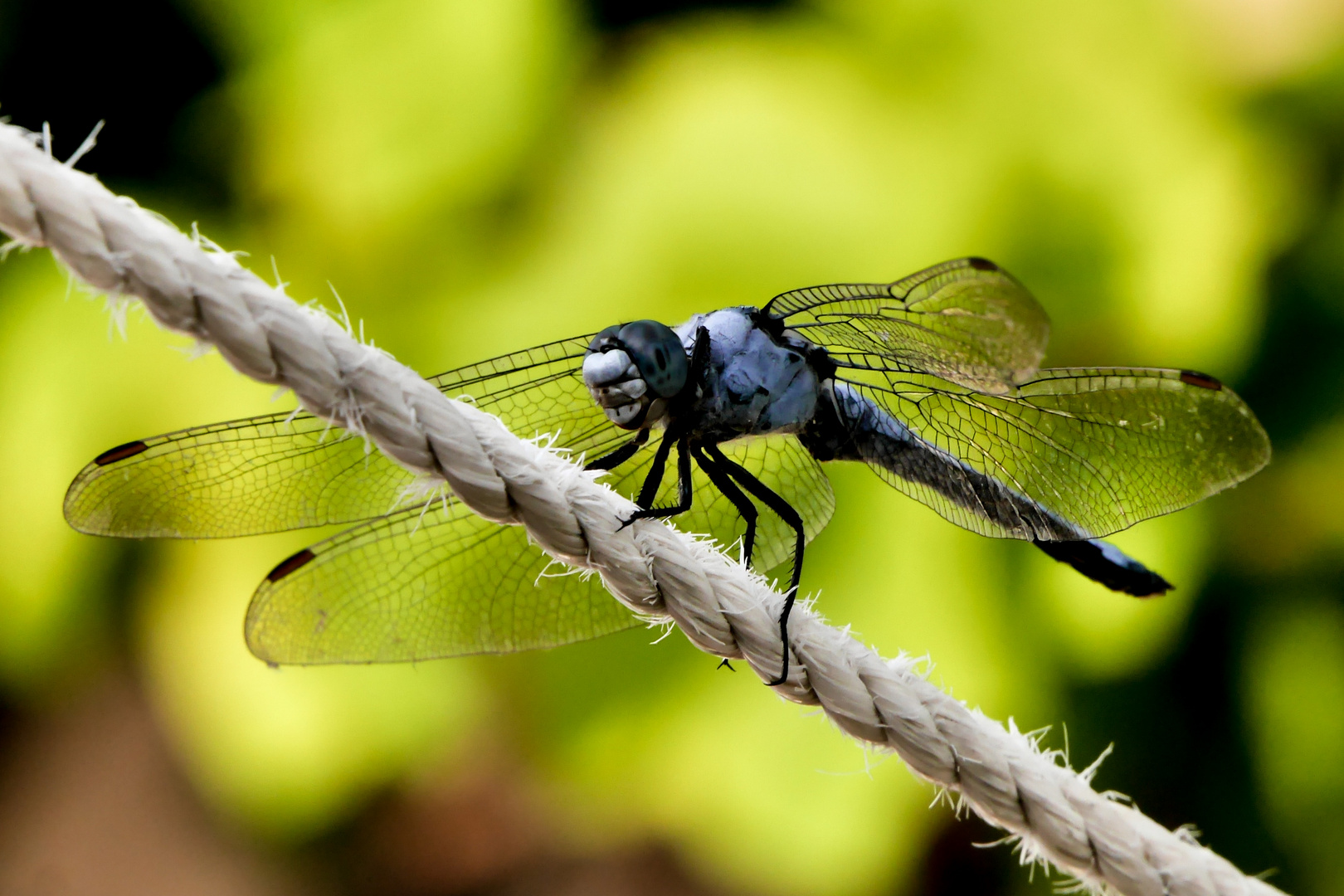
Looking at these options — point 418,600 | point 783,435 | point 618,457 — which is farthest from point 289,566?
point 783,435

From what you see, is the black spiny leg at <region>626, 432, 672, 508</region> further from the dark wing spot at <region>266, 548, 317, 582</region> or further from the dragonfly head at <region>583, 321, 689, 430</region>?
the dark wing spot at <region>266, 548, 317, 582</region>

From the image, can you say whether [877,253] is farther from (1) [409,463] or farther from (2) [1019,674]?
(1) [409,463]

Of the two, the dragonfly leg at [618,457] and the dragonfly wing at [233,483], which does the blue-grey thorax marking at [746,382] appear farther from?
the dragonfly wing at [233,483]

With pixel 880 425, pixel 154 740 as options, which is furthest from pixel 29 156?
pixel 154 740

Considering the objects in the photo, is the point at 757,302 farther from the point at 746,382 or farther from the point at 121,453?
the point at 121,453

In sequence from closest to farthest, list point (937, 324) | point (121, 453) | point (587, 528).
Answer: point (587, 528) < point (121, 453) < point (937, 324)

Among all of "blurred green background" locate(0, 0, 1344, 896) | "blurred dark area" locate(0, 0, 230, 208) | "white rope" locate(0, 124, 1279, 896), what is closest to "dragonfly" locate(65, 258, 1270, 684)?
"white rope" locate(0, 124, 1279, 896)

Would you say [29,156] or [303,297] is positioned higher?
[29,156]
